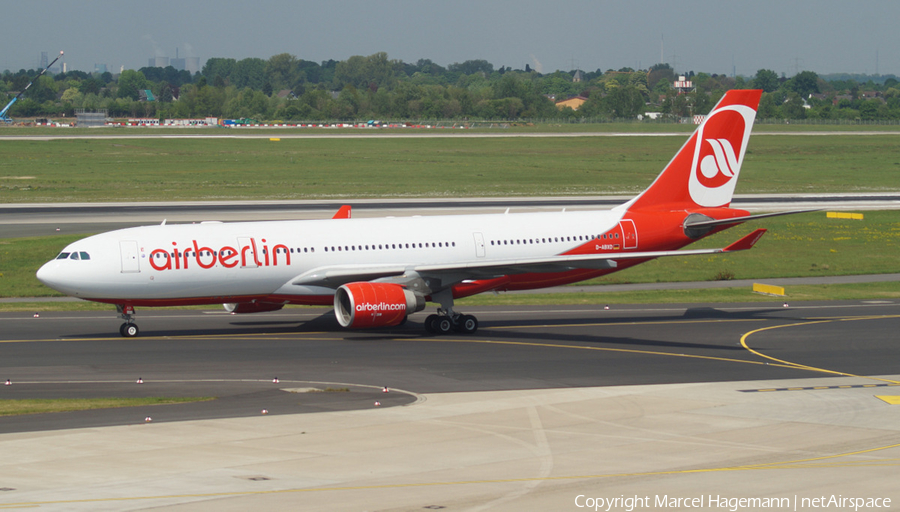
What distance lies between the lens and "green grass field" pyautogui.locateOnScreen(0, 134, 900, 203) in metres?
97.9

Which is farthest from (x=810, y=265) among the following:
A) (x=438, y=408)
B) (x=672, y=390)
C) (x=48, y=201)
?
(x=48, y=201)

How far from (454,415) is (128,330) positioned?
17.0 m

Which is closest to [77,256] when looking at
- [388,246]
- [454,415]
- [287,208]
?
[388,246]

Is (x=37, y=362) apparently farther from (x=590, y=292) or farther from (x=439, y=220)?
(x=590, y=292)

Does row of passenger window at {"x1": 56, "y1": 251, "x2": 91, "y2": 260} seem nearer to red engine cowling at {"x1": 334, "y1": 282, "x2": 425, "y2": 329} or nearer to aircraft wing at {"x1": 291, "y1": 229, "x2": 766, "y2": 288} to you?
aircraft wing at {"x1": 291, "y1": 229, "x2": 766, "y2": 288}

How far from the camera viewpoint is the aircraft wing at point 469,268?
36344mm

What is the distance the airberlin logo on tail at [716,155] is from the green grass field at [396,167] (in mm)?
49666

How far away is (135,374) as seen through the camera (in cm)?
2944

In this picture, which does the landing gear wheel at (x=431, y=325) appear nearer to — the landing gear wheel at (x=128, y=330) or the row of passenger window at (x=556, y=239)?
the row of passenger window at (x=556, y=239)

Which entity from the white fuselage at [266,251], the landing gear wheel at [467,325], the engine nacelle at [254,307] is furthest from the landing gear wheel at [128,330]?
the landing gear wheel at [467,325]

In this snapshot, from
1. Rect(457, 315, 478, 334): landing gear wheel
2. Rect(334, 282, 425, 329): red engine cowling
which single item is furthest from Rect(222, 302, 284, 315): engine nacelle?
Rect(457, 315, 478, 334): landing gear wheel

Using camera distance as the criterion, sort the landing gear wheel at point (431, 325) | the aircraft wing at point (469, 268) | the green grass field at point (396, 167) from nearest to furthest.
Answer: the aircraft wing at point (469, 268)
the landing gear wheel at point (431, 325)
the green grass field at point (396, 167)

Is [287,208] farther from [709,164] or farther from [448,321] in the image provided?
[709,164]

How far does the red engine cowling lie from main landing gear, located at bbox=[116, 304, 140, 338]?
25.1ft
